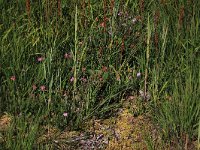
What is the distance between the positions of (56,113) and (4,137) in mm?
387

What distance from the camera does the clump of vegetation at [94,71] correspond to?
8.82ft

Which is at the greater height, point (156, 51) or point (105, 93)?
point (156, 51)

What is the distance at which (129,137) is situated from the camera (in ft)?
9.21

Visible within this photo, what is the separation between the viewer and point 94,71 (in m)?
3.09

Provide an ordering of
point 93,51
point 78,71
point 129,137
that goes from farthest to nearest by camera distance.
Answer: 1. point 93,51
2. point 78,71
3. point 129,137

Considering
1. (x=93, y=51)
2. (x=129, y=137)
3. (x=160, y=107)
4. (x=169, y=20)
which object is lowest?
(x=129, y=137)

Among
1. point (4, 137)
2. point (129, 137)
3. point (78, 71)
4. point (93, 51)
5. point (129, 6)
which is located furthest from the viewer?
point (129, 6)

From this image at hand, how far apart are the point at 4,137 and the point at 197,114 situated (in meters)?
1.11

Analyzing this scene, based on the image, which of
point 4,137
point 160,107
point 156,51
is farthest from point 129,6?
point 4,137

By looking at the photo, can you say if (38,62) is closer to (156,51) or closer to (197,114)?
(156,51)

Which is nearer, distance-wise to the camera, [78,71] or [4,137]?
[4,137]

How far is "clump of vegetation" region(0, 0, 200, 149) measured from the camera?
8.82ft

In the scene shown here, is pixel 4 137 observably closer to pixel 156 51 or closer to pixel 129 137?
pixel 129 137

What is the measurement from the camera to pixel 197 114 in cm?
267
